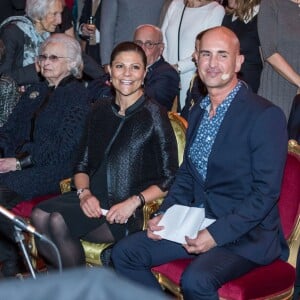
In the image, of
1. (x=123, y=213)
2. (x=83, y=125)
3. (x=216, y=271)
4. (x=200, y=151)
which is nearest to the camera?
(x=216, y=271)

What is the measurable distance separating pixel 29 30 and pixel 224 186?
259cm

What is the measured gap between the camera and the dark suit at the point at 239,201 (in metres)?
3.14

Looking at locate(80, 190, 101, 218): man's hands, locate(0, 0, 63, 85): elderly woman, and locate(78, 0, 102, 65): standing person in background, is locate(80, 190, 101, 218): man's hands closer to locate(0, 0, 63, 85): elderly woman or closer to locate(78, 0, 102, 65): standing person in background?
locate(0, 0, 63, 85): elderly woman

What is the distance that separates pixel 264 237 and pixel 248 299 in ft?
0.90

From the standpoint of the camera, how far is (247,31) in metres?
4.97

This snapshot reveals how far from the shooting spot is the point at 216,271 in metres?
3.09

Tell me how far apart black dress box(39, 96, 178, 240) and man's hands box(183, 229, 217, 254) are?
588 mm

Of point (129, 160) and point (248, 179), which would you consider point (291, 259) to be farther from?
point (129, 160)

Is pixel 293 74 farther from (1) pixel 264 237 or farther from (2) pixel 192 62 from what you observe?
(1) pixel 264 237

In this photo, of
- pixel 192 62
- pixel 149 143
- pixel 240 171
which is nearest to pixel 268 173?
pixel 240 171

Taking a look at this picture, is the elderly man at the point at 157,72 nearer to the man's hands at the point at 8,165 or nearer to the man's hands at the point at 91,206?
the man's hands at the point at 8,165

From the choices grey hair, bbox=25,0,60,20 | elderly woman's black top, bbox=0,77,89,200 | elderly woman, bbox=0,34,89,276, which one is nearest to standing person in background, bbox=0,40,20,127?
elderly woman, bbox=0,34,89,276

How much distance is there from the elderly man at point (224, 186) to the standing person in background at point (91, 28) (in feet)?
8.39

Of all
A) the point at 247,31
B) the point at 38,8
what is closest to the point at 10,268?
the point at 38,8
